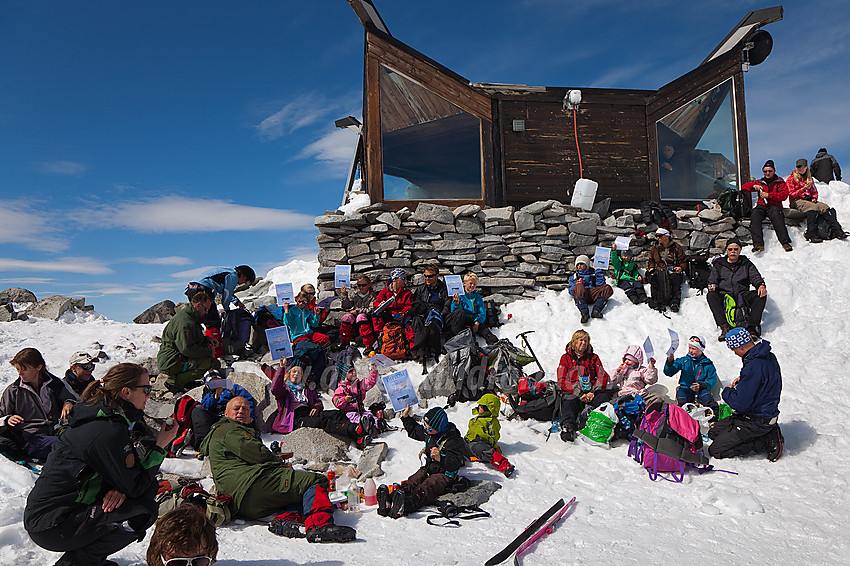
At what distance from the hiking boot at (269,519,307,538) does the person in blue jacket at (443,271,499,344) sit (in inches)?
186

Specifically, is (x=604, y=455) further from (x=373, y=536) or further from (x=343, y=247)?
(x=343, y=247)

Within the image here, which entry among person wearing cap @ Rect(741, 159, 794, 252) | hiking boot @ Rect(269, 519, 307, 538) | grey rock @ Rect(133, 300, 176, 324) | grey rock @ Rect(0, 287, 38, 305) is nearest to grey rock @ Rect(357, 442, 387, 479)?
hiking boot @ Rect(269, 519, 307, 538)

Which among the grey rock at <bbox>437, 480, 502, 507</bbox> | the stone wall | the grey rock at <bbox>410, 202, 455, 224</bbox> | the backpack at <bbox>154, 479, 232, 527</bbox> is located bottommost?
the grey rock at <bbox>437, 480, 502, 507</bbox>

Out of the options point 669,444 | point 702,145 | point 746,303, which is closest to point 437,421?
point 669,444

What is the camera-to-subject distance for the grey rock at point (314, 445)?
17.1ft

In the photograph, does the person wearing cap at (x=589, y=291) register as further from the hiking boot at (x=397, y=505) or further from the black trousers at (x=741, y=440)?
the hiking boot at (x=397, y=505)

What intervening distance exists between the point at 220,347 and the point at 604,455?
5619mm

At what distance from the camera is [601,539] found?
140 inches

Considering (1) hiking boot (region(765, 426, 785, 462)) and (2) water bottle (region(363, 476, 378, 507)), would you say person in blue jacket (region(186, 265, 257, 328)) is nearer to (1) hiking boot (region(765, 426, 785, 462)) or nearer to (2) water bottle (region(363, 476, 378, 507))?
(2) water bottle (region(363, 476, 378, 507))

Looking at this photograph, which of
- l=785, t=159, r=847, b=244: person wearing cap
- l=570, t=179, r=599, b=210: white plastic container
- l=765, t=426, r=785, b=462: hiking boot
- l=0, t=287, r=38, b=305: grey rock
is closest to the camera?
l=765, t=426, r=785, b=462: hiking boot

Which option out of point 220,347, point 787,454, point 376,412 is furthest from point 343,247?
point 787,454

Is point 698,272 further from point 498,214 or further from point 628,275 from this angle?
point 498,214

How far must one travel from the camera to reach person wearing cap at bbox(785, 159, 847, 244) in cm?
918

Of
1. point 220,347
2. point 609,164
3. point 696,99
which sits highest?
point 696,99
